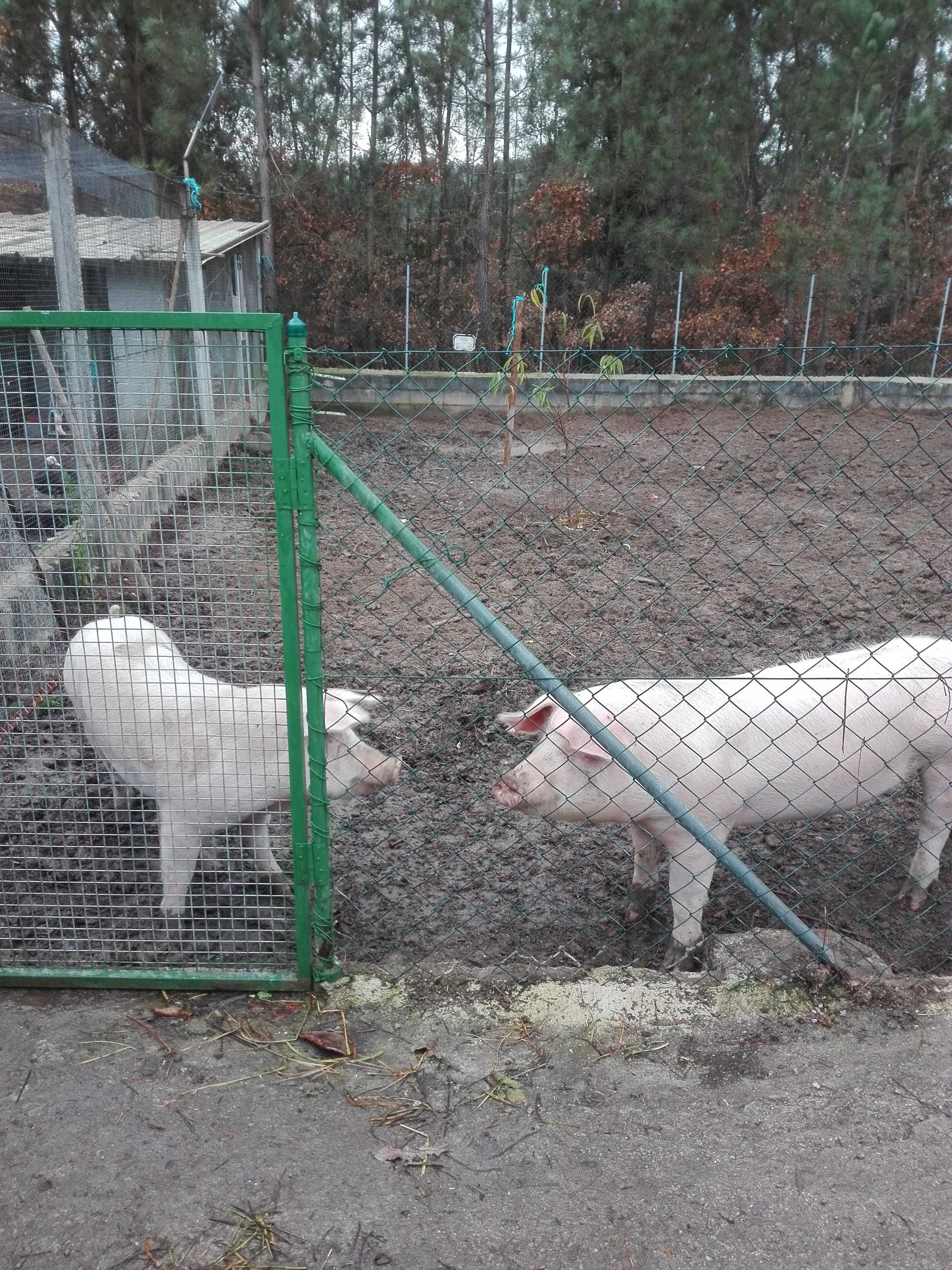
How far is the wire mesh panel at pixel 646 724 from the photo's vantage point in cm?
307

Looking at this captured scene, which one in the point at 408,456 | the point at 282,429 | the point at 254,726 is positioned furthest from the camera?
the point at 408,456

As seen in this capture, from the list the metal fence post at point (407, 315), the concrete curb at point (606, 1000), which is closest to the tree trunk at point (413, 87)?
the metal fence post at point (407, 315)

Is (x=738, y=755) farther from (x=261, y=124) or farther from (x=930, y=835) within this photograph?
(x=261, y=124)

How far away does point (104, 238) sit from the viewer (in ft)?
20.9

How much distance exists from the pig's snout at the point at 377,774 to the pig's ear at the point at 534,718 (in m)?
0.38

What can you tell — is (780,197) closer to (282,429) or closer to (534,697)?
(534,697)

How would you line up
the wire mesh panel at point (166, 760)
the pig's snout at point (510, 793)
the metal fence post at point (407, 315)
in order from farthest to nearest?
the metal fence post at point (407, 315) < the pig's snout at point (510, 793) < the wire mesh panel at point (166, 760)

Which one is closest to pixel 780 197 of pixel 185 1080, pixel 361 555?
pixel 361 555

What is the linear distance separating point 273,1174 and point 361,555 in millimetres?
5086

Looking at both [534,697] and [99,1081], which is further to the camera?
[534,697]

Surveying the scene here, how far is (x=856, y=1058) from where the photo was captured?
244cm

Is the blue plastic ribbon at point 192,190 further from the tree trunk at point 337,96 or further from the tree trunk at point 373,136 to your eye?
the tree trunk at point 337,96

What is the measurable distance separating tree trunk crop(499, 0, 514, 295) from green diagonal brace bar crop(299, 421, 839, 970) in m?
16.2

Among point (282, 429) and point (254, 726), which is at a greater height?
point (282, 429)
